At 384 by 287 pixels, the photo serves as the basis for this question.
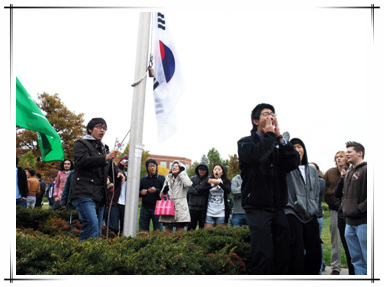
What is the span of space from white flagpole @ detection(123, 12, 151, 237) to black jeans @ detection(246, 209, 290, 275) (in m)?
1.43

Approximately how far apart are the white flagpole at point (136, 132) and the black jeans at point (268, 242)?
1431mm

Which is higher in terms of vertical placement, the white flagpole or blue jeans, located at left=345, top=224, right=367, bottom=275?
the white flagpole

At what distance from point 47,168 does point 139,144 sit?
36.3m

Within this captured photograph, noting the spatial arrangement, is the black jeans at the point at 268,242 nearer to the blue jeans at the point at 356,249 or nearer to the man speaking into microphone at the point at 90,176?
the blue jeans at the point at 356,249

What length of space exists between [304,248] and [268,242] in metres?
1.11

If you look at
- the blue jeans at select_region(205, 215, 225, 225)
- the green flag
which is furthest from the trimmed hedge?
the blue jeans at select_region(205, 215, 225, 225)

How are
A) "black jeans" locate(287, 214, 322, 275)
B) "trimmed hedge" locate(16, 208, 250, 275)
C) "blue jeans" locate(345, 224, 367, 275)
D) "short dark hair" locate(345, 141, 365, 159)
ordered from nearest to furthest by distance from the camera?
"trimmed hedge" locate(16, 208, 250, 275), "black jeans" locate(287, 214, 322, 275), "blue jeans" locate(345, 224, 367, 275), "short dark hair" locate(345, 141, 365, 159)

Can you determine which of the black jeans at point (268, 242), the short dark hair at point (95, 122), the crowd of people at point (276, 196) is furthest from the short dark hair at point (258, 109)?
the short dark hair at point (95, 122)

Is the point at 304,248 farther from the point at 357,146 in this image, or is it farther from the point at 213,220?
the point at 213,220

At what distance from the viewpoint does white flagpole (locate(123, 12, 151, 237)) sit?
15.1 ft

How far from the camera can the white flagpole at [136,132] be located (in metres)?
4.59

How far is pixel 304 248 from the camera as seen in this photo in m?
4.70

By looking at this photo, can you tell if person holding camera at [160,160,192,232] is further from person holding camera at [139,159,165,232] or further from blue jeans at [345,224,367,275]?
blue jeans at [345,224,367,275]

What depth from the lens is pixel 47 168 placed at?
38094mm
